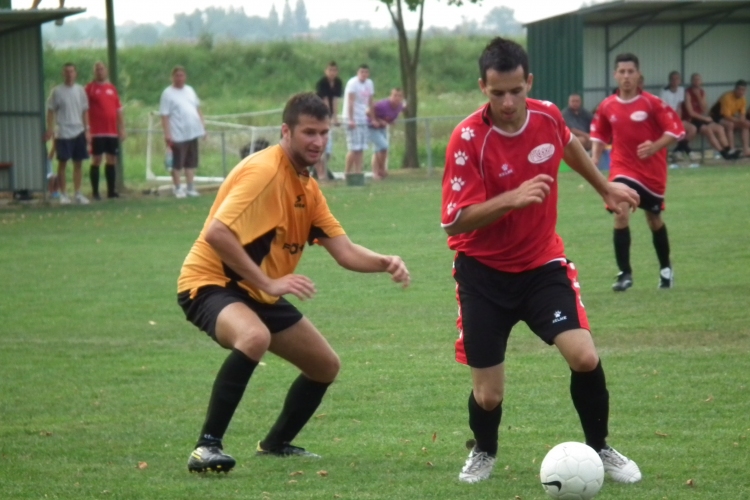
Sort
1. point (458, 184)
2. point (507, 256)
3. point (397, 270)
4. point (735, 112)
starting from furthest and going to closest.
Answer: point (735, 112)
point (397, 270)
point (507, 256)
point (458, 184)

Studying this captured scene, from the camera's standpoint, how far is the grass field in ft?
18.5

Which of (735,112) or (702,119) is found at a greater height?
(735,112)

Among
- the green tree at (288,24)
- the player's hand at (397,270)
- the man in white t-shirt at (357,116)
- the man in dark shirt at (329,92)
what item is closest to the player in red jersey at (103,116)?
the man in dark shirt at (329,92)

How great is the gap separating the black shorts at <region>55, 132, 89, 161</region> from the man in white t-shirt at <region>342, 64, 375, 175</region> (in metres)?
5.20

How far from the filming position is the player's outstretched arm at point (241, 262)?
5.43 meters

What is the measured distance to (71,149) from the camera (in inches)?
818

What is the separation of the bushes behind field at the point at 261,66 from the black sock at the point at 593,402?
40755 mm

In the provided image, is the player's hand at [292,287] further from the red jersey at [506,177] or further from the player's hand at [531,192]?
Result: the player's hand at [531,192]

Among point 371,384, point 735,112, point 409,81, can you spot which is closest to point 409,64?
point 409,81

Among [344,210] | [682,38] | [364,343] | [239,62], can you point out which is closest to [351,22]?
[239,62]

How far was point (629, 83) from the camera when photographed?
35.6 feet

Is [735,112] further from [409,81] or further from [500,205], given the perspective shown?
[500,205]

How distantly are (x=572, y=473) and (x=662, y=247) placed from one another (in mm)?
6449

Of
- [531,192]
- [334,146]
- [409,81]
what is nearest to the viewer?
[531,192]
